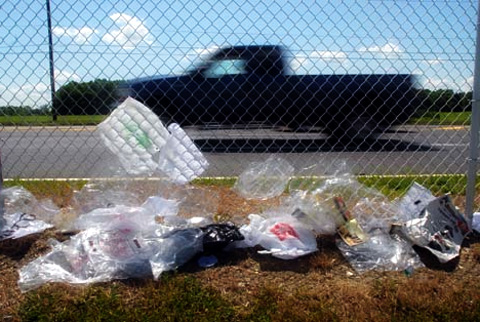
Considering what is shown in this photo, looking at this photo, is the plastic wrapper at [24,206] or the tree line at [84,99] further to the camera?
the tree line at [84,99]

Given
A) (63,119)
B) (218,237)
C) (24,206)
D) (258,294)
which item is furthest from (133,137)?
(63,119)

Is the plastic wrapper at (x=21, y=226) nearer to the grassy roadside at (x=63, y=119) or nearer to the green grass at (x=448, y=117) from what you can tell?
the grassy roadside at (x=63, y=119)

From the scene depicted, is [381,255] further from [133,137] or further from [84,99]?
[84,99]

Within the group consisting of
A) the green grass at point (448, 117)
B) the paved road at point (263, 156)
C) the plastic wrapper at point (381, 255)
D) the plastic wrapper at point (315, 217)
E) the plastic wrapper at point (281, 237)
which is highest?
the green grass at point (448, 117)

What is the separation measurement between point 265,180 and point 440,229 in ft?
4.48

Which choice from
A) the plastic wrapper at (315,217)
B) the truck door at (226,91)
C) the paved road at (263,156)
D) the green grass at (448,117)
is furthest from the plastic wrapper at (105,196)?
the truck door at (226,91)

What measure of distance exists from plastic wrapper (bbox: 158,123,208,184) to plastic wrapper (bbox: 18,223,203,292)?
638 mm

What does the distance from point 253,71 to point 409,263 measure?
13.4ft

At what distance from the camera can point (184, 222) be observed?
311 cm

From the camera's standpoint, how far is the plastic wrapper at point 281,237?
277 centimetres

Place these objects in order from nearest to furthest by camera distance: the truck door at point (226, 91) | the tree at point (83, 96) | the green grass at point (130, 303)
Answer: the green grass at point (130, 303)
the tree at point (83, 96)
the truck door at point (226, 91)

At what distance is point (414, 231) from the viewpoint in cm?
291

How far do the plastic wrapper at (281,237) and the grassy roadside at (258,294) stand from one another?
0.17ft

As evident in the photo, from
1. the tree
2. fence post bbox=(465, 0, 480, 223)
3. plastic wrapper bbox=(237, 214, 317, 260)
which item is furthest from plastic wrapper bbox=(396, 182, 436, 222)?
the tree
